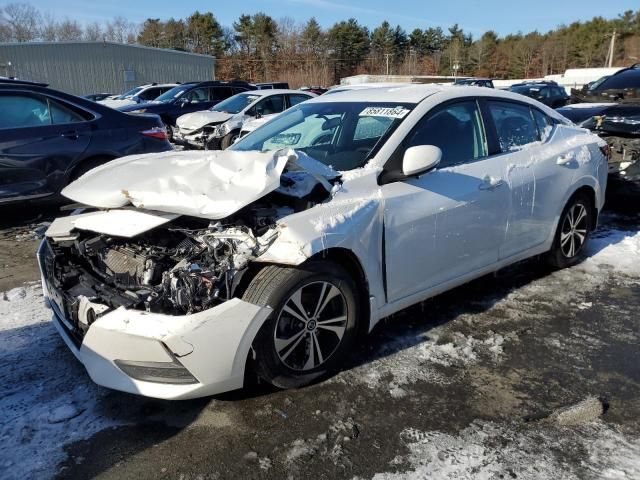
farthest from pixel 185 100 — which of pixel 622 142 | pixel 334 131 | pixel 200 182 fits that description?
pixel 200 182

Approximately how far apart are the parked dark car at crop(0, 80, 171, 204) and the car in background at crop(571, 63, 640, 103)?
840cm

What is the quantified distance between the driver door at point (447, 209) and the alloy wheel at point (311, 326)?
0.41 meters

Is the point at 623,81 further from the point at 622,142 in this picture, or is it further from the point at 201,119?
the point at 201,119

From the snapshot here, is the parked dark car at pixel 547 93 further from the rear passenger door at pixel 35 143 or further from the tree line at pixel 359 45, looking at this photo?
the tree line at pixel 359 45

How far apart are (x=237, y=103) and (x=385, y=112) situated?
10279 mm

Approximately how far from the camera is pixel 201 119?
12.2 meters

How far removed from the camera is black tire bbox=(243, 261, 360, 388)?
2.72m

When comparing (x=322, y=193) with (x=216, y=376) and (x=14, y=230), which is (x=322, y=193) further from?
(x=14, y=230)

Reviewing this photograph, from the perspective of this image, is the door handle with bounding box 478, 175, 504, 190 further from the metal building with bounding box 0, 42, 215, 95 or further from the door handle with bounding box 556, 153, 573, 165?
the metal building with bounding box 0, 42, 215, 95

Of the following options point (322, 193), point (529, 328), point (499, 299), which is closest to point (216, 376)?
point (322, 193)

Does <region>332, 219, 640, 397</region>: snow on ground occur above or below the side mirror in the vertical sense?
below

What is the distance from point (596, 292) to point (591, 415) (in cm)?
198

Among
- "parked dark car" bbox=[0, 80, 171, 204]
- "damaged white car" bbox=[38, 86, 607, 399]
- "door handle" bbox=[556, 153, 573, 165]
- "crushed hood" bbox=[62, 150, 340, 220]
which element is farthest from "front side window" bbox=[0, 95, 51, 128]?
"door handle" bbox=[556, 153, 573, 165]

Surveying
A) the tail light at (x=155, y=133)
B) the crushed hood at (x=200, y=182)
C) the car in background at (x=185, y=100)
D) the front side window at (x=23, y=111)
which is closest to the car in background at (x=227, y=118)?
the car in background at (x=185, y=100)
